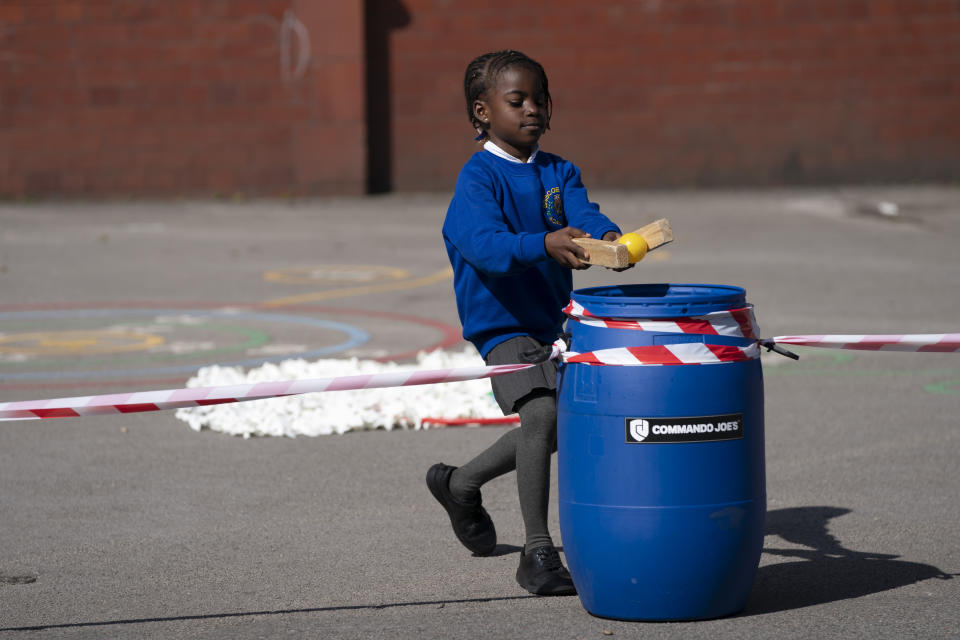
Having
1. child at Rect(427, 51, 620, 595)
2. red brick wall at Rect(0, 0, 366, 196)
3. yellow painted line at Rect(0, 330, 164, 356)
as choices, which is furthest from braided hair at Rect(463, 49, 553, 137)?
red brick wall at Rect(0, 0, 366, 196)

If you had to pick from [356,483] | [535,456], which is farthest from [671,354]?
[356,483]

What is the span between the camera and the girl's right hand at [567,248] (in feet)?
13.9

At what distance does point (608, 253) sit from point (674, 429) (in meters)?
0.56

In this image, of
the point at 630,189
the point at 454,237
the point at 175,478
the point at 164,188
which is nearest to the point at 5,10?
the point at 164,188

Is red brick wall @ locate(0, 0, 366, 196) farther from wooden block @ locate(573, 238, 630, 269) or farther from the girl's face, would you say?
wooden block @ locate(573, 238, 630, 269)

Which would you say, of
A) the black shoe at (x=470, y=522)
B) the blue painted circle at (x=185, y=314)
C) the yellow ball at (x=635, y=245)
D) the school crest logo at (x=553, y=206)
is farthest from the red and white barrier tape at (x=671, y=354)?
the blue painted circle at (x=185, y=314)

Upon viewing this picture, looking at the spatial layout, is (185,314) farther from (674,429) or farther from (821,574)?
(674,429)

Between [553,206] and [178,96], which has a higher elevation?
[553,206]

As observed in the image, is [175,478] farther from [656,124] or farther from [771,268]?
[656,124]

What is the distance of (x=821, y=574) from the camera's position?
4.80 m

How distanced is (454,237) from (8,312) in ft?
25.3

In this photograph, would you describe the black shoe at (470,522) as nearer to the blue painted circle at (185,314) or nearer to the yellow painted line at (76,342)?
the blue painted circle at (185,314)

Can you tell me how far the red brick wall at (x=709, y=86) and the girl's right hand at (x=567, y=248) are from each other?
657 inches

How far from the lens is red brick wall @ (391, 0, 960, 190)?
20.8 meters
